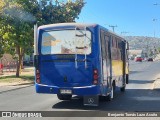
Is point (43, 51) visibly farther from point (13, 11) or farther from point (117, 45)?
point (13, 11)

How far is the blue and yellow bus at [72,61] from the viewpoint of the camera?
15031 mm

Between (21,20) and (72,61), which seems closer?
(72,61)

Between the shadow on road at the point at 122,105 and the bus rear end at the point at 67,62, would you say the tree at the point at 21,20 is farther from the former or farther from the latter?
the bus rear end at the point at 67,62

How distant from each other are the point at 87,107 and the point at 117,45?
5.05m

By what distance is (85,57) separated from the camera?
15102 millimetres

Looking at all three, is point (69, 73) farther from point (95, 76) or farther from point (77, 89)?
point (95, 76)

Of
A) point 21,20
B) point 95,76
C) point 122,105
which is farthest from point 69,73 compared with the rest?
point 21,20

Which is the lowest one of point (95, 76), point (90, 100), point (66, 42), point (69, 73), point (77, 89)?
point (90, 100)

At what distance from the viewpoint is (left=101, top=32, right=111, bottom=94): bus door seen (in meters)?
15.8

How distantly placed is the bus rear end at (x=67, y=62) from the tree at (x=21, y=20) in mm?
17984

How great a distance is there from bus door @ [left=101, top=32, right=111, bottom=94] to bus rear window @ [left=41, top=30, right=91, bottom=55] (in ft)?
2.63

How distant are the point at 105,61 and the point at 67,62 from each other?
1.66 metres

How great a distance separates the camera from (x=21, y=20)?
34.1 metres

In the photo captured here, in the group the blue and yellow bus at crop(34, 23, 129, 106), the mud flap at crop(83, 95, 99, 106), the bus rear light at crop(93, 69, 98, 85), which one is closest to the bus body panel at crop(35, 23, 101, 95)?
the blue and yellow bus at crop(34, 23, 129, 106)
